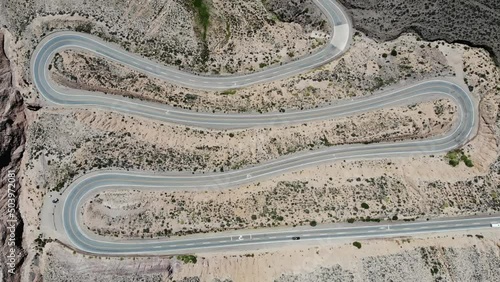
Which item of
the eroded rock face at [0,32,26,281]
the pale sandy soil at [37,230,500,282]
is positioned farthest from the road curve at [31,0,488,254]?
the eroded rock face at [0,32,26,281]

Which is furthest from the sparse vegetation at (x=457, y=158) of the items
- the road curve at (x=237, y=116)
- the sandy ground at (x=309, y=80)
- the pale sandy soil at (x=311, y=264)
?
the sandy ground at (x=309, y=80)

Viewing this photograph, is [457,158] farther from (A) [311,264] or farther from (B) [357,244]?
(A) [311,264]

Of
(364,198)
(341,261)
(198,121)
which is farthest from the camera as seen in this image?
(198,121)

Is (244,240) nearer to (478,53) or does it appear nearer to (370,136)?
(370,136)

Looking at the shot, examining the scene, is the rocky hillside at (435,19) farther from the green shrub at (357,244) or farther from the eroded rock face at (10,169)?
the eroded rock face at (10,169)

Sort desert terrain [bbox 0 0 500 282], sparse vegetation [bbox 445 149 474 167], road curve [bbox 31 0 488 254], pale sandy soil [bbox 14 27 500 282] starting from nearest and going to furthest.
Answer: desert terrain [bbox 0 0 500 282], road curve [bbox 31 0 488 254], pale sandy soil [bbox 14 27 500 282], sparse vegetation [bbox 445 149 474 167]

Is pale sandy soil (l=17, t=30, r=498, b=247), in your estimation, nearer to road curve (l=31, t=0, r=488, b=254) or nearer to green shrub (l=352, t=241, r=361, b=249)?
road curve (l=31, t=0, r=488, b=254)

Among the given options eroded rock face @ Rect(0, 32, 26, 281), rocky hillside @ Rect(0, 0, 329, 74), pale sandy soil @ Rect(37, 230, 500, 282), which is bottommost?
pale sandy soil @ Rect(37, 230, 500, 282)

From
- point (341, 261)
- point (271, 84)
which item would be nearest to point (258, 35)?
point (271, 84)
